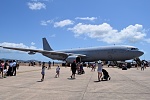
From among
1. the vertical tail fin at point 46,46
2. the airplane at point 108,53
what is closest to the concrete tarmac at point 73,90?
the airplane at point 108,53

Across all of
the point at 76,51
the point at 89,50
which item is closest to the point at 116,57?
the point at 89,50

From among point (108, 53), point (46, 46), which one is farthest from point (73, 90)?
point (46, 46)

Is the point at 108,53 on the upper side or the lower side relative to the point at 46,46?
lower

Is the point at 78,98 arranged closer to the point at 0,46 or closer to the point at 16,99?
the point at 16,99

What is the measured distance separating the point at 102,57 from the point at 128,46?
6.01 metres

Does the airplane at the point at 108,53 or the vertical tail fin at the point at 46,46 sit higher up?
the vertical tail fin at the point at 46,46

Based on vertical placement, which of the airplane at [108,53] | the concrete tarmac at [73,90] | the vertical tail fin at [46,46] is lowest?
the concrete tarmac at [73,90]

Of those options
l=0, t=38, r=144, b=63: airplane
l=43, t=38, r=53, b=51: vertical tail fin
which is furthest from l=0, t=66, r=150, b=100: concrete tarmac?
l=43, t=38, r=53, b=51: vertical tail fin

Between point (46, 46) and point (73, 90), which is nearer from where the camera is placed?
point (73, 90)

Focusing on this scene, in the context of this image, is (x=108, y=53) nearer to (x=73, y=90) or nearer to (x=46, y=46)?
(x=46, y=46)

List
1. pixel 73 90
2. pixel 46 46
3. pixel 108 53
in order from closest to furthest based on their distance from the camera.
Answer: pixel 73 90 → pixel 108 53 → pixel 46 46

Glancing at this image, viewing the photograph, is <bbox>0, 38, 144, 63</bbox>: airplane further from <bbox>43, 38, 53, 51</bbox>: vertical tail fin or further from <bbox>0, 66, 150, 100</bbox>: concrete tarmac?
<bbox>0, 66, 150, 100</bbox>: concrete tarmac

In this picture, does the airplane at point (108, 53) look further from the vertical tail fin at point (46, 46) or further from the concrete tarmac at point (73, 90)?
the concrete tarmac at point (73, 90)

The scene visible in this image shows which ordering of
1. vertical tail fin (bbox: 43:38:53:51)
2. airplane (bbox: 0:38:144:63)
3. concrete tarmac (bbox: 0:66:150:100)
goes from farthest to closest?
vertical tail fin (bbox: 43:38:53:51) < airplane (bbox: 0:38:144:63) < concrete tarmac (bbox: 0:66:150:100)
